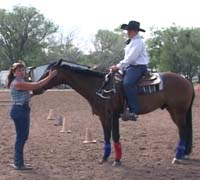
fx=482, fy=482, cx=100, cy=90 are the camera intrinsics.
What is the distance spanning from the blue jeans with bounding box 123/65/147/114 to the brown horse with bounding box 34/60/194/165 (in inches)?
6.6

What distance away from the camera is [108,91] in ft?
28.5

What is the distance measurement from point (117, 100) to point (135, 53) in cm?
94

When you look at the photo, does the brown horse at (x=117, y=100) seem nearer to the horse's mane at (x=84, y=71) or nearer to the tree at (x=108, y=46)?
the horse's mane at (x=84, y=71)

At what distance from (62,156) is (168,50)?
263 feet

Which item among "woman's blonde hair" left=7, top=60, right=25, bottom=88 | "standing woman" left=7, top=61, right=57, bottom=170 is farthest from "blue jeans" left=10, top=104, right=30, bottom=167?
"woman's blonde hair" left=7, top=60, right=25, bottom=88

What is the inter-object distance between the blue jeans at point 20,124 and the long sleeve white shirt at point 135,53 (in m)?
1.88

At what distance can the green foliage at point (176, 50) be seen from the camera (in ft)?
278

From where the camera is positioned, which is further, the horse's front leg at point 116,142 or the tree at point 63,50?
the tree at point 63,50

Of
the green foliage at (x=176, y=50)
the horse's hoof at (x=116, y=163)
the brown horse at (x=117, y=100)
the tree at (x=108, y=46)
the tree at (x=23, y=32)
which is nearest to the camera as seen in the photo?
the horse's hoof at (x=116, y=163)

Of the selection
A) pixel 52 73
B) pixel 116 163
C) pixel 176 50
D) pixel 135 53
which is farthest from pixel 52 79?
pixel 176 50

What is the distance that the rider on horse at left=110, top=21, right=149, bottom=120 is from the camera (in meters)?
8.48

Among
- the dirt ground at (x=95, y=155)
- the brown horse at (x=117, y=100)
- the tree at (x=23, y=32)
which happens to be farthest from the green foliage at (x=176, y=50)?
the brown horse at (x=117, y=100)

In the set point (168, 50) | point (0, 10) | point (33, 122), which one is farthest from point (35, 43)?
point (33, 122)

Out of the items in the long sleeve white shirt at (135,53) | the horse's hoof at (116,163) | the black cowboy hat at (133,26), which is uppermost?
the black cowboy hat at (133,26)
